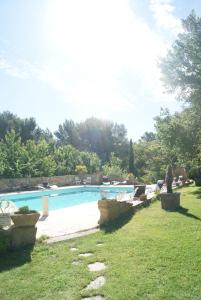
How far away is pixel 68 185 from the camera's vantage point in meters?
32.4

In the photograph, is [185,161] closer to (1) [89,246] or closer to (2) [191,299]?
(1) [89,246]

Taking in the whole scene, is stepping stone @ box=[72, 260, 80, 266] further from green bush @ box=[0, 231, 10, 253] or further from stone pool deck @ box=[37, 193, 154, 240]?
stone pool deck @ box=[37, 193, 154, 240]

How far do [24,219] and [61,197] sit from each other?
17563 millimetres

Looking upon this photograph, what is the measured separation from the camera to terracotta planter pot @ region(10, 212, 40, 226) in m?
7.65

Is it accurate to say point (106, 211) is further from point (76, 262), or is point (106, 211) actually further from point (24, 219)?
point (76, 262)

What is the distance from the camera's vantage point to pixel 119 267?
591 cm

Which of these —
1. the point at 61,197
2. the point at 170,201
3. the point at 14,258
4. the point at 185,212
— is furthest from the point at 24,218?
the point at 61,197

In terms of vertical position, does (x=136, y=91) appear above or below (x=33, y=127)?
below

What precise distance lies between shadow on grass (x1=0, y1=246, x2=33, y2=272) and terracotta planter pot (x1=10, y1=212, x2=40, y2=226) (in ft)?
1.85

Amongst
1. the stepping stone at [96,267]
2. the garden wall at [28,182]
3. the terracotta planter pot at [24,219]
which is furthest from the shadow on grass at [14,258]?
the garden wall at [28,182]

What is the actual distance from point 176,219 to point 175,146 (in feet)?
35.8

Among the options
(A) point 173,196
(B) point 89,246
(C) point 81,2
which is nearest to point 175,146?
(A) point 173,196

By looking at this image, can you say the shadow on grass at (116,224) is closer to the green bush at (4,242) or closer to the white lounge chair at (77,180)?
the green bush at (4,242)

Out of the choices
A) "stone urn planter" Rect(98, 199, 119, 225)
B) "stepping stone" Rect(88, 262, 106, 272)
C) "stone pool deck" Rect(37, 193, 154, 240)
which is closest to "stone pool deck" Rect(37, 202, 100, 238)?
"stone pool deck" Rect(37, 193, 154, 240)
